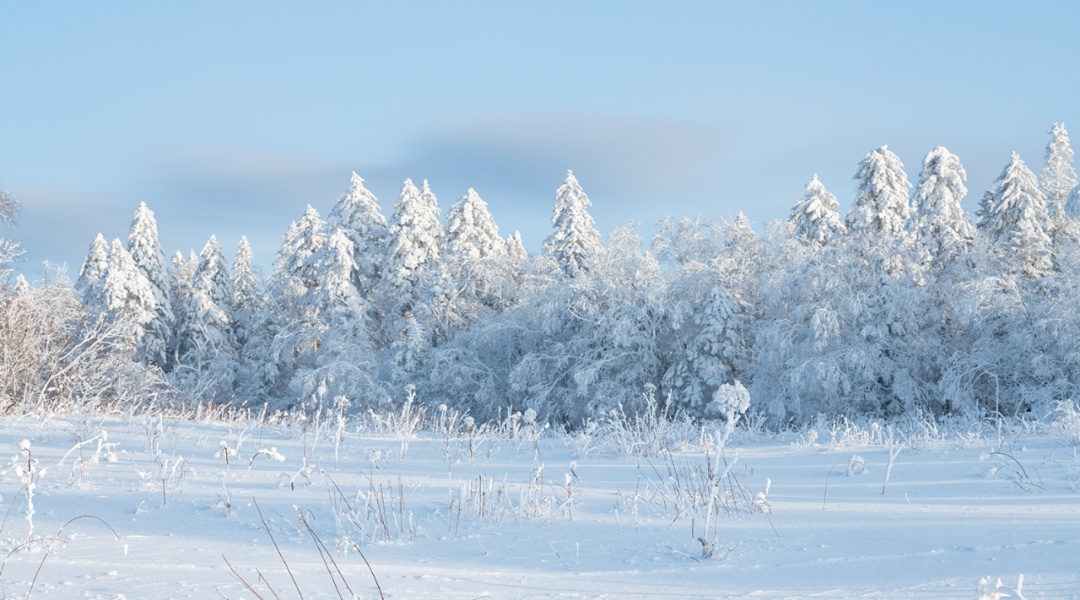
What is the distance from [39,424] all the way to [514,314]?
19.1m

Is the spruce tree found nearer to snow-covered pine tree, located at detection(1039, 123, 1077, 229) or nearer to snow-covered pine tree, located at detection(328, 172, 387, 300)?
snow-covered pine tree, located at detection(328, 172, 387, 300)

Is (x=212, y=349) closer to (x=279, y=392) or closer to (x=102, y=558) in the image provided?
(x=279, y=392)

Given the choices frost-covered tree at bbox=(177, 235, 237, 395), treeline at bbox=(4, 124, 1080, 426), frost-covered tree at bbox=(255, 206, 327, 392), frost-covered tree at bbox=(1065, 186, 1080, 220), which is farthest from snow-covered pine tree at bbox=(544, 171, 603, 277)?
frost-covered tree at bbox=(177, 235, 237, 395)

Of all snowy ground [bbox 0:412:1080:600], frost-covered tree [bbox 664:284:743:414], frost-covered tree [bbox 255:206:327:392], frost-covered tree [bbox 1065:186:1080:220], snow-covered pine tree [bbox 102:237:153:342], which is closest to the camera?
snowy ground [bbox 0:412:1080:600]

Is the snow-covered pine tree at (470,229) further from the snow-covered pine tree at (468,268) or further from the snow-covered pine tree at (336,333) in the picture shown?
the snow-covered pine tree at (336,333)

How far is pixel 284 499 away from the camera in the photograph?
4.79 metres

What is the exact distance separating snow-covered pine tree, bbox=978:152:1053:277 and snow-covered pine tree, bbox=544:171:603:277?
581 inches

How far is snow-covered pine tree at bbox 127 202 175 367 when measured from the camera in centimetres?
3497

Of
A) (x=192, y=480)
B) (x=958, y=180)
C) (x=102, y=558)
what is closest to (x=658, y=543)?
(x=102, y=558)

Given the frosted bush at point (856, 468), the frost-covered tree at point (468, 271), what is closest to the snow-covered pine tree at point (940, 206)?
the frost-covered tree at point (468, 271)

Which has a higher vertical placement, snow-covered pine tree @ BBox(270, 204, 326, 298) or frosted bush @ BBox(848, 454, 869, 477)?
snow-covered pine tree @ BBox(270, 204, 326, 298)

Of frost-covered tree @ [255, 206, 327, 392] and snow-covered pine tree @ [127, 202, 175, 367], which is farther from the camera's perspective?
snow-covered pine tree @ [127, 202, 175, 367]

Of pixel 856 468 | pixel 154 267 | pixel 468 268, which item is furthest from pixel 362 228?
pixel 856 468

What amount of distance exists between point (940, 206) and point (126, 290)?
35252 millimetres
